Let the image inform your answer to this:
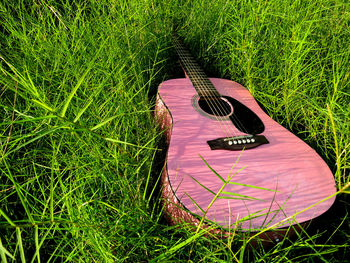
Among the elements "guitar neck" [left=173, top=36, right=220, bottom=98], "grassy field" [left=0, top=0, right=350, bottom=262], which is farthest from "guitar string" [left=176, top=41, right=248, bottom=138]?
"grassy field" [left=0, top=0, right=350, bottom=262]

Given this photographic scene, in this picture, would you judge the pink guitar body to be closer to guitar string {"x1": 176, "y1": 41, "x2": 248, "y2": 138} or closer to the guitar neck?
guitar string {"x1": 176, "y1": 41, "x2": 248, "y2": 138}

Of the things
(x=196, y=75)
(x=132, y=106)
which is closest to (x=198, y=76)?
(x=196, y=75)

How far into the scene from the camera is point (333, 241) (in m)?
0.87

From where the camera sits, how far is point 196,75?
1318 millimetres

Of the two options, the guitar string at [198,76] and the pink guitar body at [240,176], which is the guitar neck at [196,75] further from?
the pink guitar body at [240,176]

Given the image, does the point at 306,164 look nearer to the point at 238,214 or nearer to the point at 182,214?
the point at 238,214

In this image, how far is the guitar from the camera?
2.24 feet

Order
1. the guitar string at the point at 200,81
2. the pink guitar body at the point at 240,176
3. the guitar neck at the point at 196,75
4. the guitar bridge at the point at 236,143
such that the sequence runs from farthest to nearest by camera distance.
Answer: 1. the guitar neck at the point at 196,75
2. the guitar string at the point at 200,81
3. the guitar bridge at the point at 236,143
4. the pink guitar body at the point at 240,176

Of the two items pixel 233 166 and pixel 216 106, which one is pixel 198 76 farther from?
pixel 233 166

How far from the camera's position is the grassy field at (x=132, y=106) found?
0.68 m

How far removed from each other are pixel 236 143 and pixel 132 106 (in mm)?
469

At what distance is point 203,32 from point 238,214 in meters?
1.33

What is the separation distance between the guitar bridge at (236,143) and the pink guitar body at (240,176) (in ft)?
0.06

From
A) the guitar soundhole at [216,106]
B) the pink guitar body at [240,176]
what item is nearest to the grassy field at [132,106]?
the pink guitar body at [240,176]
